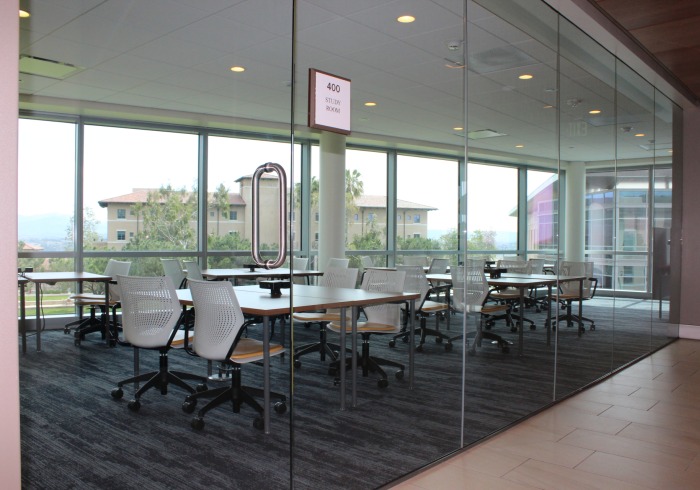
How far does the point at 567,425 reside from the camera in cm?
434

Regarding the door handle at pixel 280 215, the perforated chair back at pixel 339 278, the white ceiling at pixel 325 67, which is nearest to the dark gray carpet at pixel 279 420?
the perforated chair back at pixel 339 278

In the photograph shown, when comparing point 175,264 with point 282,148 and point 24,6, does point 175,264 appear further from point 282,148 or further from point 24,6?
point 24,6

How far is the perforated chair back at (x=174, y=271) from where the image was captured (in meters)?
2.69

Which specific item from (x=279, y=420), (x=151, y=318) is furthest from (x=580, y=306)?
(x=151, y=318)

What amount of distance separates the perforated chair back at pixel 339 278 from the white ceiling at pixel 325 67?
831 millimetres

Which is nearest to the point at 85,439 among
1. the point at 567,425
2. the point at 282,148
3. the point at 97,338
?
the point at 97,338

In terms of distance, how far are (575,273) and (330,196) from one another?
326cm

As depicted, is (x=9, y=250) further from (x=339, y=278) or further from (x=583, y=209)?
(x=583, y=209)

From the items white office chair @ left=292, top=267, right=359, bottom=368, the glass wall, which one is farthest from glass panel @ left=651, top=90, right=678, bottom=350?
white office chair @ left=292, top=267, right=359, bottom=368

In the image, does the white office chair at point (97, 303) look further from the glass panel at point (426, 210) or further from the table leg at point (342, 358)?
the table leg at point (342, 358)

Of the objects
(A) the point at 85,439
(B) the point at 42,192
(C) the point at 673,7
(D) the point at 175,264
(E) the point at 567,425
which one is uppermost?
(C) the point at 673,7

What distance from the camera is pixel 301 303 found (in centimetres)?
344

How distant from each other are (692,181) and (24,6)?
8.44 metres

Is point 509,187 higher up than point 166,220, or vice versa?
point 509,187
